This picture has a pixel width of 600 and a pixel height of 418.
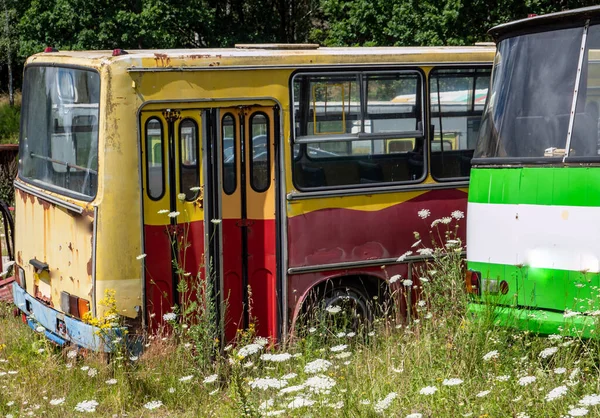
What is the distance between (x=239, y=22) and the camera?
156ft

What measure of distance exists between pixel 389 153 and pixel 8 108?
3996 centimetres

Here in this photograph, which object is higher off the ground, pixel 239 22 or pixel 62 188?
pixel 239 22

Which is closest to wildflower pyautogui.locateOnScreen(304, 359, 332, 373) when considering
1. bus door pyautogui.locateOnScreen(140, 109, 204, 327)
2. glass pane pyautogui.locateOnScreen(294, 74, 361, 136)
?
bus door pyautogui.locateOnScreen(140, 109, 204, 327)

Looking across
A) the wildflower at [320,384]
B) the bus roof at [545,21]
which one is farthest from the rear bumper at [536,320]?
the bus roof at [545,21]

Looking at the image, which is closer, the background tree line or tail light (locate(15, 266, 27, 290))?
tail light (locate(15, 266, 27, 290))

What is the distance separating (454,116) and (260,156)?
2.08m

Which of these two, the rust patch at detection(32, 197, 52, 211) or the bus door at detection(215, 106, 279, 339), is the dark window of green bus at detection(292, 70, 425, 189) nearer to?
the bus door at detection(215, 106, 279, 339)

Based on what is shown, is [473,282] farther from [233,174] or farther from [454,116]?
[454,116]

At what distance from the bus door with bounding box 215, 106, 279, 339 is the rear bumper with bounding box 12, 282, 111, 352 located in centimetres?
123

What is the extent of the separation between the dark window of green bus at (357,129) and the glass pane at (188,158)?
2.90 feet

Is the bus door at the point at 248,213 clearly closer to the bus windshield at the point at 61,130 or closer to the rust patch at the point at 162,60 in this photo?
the rust patch at the point at 162,60

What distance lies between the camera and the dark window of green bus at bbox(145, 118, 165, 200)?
8023mm

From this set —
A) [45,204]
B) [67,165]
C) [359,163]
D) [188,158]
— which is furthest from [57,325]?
[359,163]

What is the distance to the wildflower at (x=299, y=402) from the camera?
17.1ft
